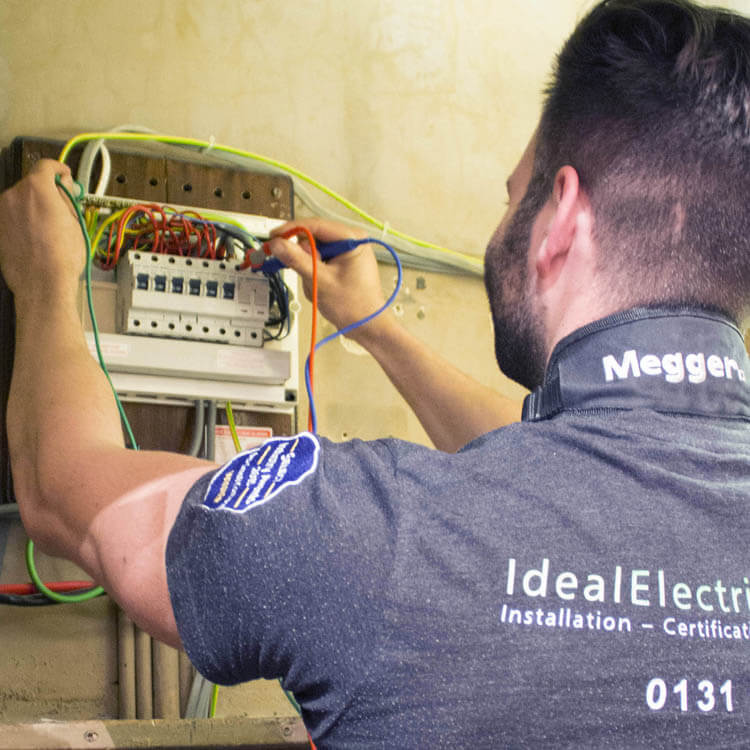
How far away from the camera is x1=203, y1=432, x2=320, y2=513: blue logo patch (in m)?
0.83

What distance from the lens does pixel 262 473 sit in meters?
0.86

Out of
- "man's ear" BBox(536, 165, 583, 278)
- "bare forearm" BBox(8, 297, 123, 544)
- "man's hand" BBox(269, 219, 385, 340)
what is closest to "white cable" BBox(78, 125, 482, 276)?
"man's hand" BBox(269, 219, 385, 340)

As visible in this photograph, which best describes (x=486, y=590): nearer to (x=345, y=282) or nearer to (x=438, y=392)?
(x=438, y=392)

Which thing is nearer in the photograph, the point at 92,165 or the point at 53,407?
the point at 53,407

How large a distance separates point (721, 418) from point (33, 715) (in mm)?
1063

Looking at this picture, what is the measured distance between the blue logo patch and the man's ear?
0.35 metres

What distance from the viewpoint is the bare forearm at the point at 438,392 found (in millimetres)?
1572

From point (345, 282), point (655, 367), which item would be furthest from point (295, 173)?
point (655, 367)

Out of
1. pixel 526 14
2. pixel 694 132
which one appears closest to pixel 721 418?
pixel 694 132

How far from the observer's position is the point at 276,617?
790 millimetres

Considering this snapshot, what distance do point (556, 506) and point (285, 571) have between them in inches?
8.7

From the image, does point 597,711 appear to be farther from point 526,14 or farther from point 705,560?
point 526,14

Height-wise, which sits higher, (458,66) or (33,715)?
(458,66)

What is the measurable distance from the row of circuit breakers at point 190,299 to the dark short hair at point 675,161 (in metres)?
0.69
